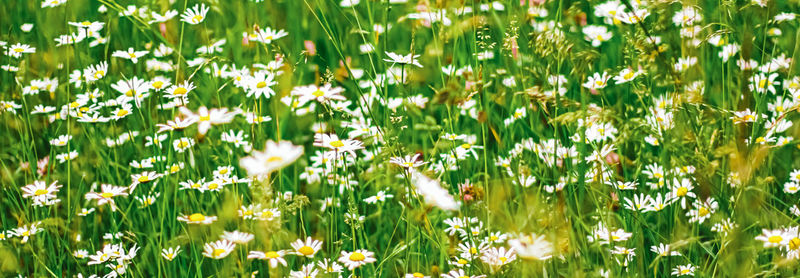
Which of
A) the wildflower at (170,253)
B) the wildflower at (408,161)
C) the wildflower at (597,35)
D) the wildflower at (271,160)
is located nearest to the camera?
the wildflower at (271,160)

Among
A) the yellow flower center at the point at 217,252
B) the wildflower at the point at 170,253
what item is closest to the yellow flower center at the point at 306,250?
the yellow flower center at the point at 217,252

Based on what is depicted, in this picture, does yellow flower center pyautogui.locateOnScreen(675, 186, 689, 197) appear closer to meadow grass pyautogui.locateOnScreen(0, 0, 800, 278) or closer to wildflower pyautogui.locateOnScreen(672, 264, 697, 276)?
meadow grass pyautogui.locateOnScreen(0, 0, 800, 278)

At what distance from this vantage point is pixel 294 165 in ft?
5.64

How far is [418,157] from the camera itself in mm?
1684

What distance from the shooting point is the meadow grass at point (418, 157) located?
3.92ft

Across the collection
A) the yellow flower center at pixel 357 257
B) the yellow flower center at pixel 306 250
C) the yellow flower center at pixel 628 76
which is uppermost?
the yellow flower center at pixel 628 76

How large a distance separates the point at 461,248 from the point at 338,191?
38 cm

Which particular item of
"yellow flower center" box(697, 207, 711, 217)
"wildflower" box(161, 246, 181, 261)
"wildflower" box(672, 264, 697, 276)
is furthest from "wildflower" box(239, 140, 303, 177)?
"yellow flower center" box(697, 207, 711, 217)

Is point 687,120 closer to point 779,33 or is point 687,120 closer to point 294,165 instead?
point 294,165

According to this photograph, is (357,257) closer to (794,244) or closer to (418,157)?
(418,157)

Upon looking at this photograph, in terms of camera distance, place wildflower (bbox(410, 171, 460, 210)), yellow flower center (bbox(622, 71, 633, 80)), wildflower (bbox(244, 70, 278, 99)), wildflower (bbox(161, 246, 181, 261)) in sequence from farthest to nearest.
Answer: yellow flower center (bbox(622, 71, 633, 80)) < wildflower (bbox(244, 70, 278, 99)) < wildflower (bbox(161, 246, 181, 261)) < wildflower (bbox(410, 171, 460, 210))

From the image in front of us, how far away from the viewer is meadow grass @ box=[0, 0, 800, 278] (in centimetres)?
119

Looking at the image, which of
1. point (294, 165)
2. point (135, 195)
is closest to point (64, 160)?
point (135, 195)

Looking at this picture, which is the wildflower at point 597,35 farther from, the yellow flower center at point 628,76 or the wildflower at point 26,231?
the wildflower at point 26,231
